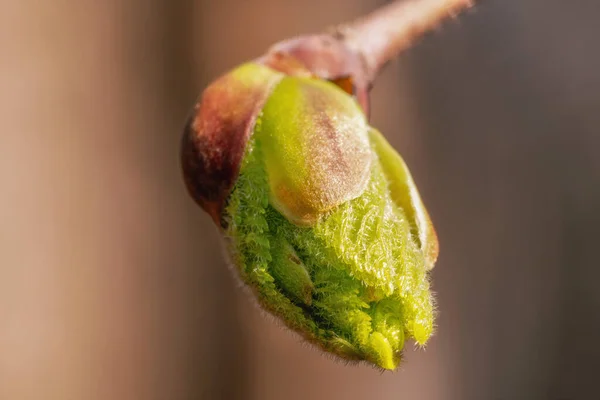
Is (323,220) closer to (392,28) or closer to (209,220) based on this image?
(392,28)

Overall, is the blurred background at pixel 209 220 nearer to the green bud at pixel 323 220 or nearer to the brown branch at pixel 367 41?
the brown branch at pixel 367 41

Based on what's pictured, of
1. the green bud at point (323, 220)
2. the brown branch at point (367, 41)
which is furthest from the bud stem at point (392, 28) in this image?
the green bud at point (323, 220)

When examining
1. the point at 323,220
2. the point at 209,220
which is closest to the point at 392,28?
the point at 323,220

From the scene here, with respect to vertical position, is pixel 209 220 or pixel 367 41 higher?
pixel 367 41

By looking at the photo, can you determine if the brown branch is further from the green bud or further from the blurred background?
the blurred background

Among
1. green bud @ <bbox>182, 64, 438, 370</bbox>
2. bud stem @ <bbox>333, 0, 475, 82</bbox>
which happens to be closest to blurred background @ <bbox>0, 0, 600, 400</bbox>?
bud stem @ <bbox>333, 0, 475, 82</bbox>
